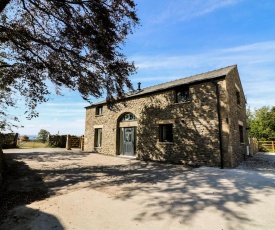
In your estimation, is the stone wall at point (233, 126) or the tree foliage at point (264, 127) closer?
the stone wall at point (233, 126)

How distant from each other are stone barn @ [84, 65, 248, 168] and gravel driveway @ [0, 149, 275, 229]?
270 cm

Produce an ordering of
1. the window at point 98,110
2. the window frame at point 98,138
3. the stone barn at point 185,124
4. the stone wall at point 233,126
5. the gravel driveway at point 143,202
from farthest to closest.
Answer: the window at point 98,110 < the window frame at point 98,138 < the stone barn at point 185,124 < the stone wall at point 233,126 < the gravel driveway at point 143,202

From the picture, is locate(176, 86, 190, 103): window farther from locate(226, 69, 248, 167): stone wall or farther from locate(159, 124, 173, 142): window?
locate(226, 69, 248, 167): stone wall

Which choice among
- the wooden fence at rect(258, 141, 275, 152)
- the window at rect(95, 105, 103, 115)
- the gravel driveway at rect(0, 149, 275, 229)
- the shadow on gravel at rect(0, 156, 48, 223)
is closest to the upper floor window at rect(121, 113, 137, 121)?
the window at rect(95, 105, 103, 115)

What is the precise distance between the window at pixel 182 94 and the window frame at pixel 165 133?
6.63ft

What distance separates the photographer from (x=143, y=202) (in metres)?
5.11

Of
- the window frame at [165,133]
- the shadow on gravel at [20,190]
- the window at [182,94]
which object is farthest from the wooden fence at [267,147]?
the shadow on gravel at [20,190]

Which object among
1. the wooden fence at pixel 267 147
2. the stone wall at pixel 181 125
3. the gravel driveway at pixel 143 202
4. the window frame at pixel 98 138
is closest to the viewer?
the gravel driveway at pixel 143 202

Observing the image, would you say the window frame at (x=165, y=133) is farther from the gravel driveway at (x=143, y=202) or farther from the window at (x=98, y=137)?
the window at (x=98, y=137)

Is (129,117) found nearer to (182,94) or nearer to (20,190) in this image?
(182,94)

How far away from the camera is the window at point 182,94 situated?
1229cm

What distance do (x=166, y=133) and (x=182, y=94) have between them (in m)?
3.07

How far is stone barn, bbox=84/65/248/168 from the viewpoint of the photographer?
10.2 m

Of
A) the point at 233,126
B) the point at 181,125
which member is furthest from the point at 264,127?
the point at 181,125
